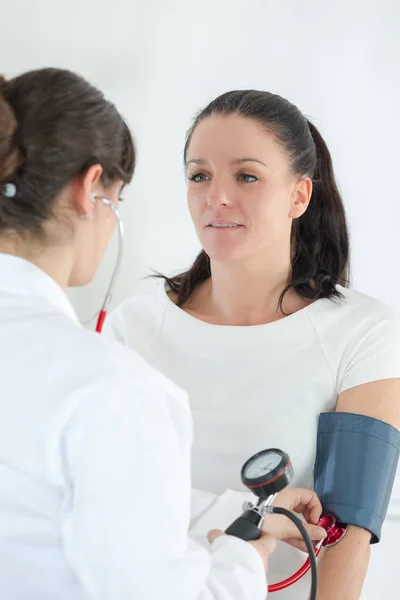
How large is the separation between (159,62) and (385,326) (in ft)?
3.28

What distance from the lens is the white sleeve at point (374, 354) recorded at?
1582mm

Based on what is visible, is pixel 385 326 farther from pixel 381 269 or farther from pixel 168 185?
pixel 168 185

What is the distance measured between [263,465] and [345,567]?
420mm

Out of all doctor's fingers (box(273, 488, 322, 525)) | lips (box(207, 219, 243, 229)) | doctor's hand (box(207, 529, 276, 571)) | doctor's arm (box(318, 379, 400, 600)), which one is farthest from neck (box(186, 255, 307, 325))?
doctor's hand (box(207, 529, 276, 571))

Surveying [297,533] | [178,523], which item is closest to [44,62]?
[297,533]

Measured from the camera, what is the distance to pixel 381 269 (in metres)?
2.22

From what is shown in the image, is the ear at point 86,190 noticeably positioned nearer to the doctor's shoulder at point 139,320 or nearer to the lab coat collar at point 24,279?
the lab coat collar at point 24,279

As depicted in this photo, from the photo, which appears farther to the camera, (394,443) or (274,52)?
(274,52)

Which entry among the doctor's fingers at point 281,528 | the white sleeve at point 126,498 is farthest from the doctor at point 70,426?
the doctor's fingers at point 281,528

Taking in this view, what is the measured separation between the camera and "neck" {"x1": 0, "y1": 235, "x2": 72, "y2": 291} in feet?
3.19

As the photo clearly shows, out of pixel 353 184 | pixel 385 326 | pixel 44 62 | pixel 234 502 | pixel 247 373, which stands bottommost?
pixel 234 502

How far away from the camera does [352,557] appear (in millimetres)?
1469

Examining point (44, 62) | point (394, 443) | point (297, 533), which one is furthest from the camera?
point (44, 62)

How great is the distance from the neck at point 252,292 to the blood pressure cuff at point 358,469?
299mm
